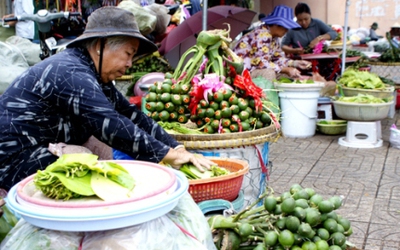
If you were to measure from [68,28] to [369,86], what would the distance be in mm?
4537

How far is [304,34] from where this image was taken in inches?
344

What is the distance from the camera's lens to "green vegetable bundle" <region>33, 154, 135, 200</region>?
1729mm

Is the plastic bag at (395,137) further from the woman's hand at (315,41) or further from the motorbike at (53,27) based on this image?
the motorbike at (53,27)

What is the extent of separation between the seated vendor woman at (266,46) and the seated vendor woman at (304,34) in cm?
157

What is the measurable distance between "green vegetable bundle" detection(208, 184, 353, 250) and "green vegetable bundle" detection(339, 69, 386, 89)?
16.5ft

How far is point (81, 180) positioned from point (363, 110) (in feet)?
17.2

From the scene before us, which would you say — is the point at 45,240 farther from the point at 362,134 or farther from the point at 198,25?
the point at 362,134

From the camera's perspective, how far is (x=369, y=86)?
6895 mm

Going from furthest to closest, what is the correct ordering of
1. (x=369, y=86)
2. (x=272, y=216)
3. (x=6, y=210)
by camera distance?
1. (x=369, y=86)
2. (x=272, y=216)
3. (x=6, y=210)

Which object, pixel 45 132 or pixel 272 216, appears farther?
pixel 45 132

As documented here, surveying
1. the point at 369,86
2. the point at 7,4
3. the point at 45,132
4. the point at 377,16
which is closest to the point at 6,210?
the point at 45,132

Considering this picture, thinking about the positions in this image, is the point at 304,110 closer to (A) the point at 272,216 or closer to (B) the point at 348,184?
(B) the point at 348,184

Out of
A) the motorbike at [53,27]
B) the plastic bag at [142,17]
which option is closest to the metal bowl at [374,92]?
the plastic bag at [142,17]

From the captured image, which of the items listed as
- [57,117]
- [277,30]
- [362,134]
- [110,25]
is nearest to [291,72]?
[277,30]
